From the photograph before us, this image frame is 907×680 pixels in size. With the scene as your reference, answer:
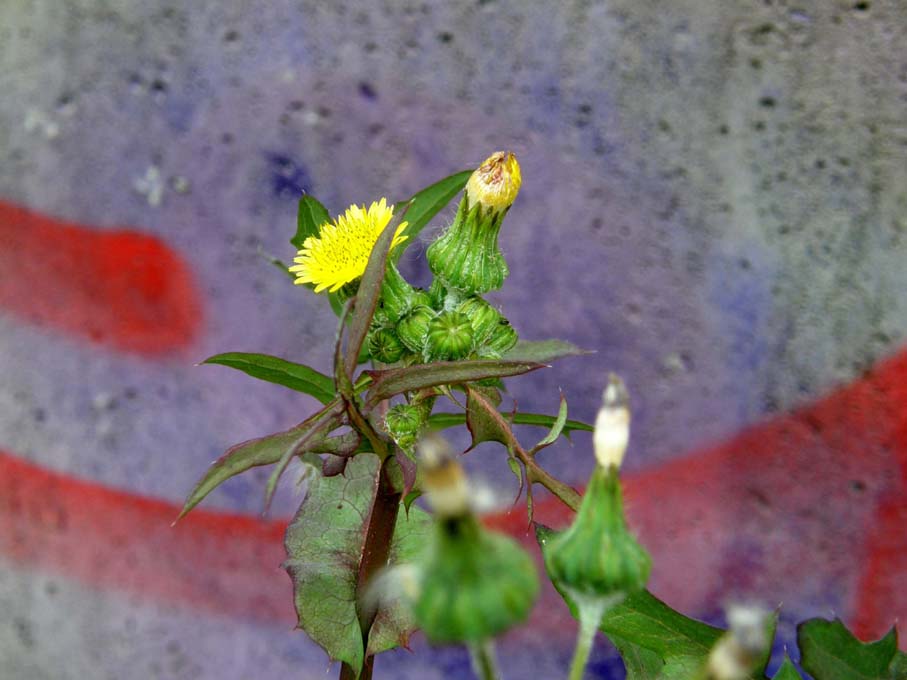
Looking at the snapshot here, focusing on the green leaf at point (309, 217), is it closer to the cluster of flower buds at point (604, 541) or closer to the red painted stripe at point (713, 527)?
the cluster of flower buds at point (604, 541)

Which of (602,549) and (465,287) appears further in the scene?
(465,287)

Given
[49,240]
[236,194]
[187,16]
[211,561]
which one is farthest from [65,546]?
[187,16]

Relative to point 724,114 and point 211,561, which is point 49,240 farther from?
point 724,114

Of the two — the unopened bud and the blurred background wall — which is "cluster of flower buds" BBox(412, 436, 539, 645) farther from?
the blurred background wall

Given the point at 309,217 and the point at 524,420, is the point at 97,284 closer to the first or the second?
the point at 309,217

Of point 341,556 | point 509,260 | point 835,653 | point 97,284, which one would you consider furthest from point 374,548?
point 97,284

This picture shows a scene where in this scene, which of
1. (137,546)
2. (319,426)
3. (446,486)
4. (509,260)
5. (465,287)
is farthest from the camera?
(137,546)

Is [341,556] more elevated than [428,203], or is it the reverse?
[428,203]
